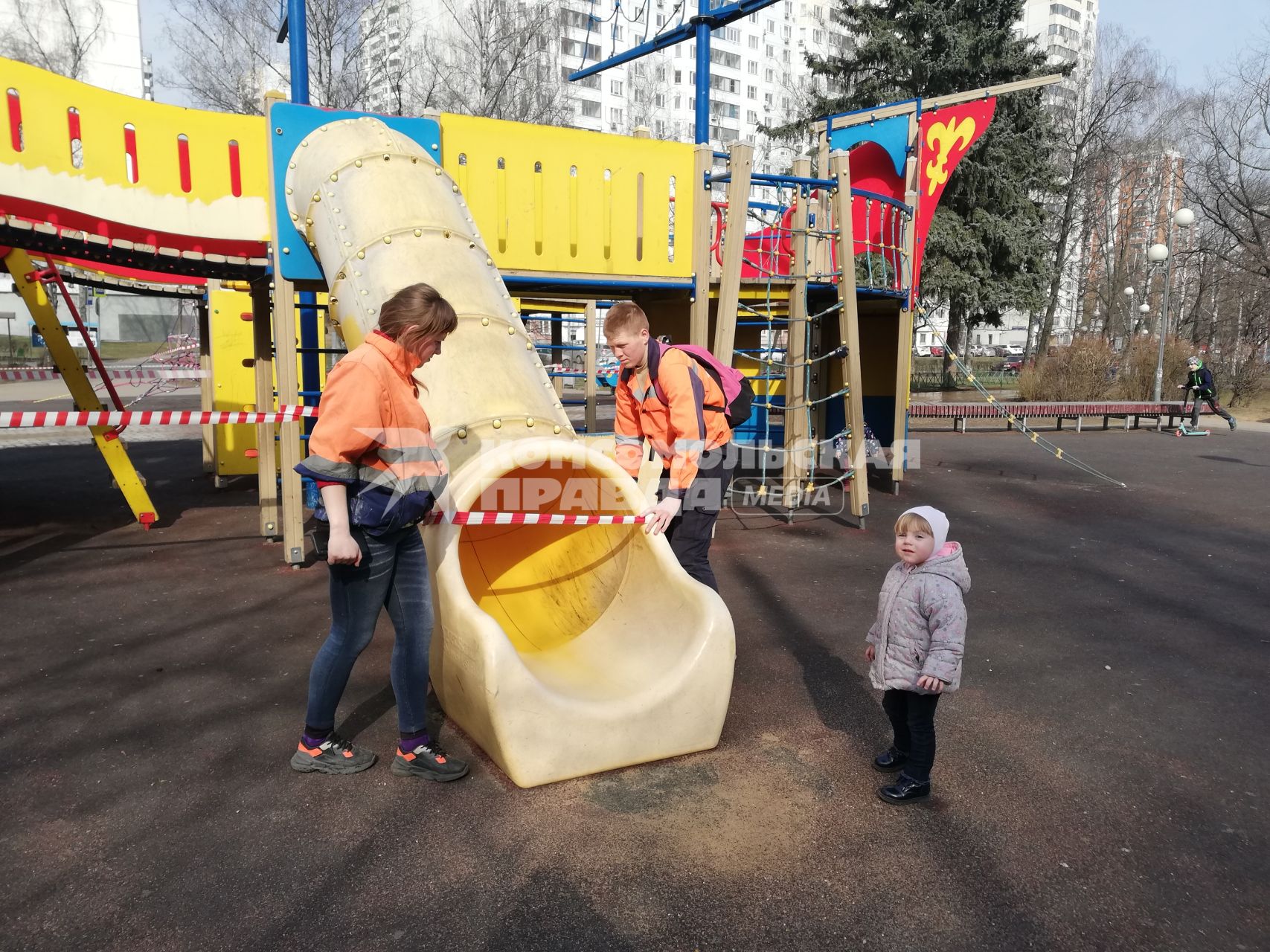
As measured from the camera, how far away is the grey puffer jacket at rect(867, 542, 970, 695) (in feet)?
9.99

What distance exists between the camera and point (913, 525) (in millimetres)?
3125

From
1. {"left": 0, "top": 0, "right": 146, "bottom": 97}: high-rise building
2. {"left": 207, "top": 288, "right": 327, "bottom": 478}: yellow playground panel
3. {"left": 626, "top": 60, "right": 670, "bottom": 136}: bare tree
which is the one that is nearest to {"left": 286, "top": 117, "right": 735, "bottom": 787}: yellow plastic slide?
{"left": 207, "top": 288, "right": 327, "bottom": 478}: yellow playground panel

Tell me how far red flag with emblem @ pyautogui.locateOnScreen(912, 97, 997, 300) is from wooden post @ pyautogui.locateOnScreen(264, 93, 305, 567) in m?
6.66

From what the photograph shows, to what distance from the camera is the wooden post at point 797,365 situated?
846 cm

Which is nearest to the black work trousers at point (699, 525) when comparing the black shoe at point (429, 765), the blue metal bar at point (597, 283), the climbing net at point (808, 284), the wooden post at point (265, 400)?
the black shoe at point (429, 765)

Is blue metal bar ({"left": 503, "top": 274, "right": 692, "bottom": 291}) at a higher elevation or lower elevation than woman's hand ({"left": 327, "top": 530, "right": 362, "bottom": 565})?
higher

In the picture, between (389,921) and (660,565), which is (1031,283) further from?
(389,921)

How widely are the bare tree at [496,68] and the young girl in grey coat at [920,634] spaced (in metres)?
28.6

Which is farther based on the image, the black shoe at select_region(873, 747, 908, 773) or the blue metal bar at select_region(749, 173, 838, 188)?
the blue metal bar at select_region(749, 173, 838, 188)

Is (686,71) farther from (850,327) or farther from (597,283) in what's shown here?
(597,283)

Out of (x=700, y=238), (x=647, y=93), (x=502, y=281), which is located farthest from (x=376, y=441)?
(x=647, y=93)

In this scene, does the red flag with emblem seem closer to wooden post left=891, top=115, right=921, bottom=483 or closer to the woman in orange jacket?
wooden post left=891, top=115, right=921, bottom=483

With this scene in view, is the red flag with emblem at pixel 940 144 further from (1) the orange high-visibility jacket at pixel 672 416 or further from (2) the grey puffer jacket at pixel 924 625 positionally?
(2) the grey puffer jacket at pixel 924 625

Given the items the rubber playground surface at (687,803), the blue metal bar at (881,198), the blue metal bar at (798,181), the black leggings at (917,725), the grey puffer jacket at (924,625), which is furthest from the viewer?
the blue metal bar at (881,198)
